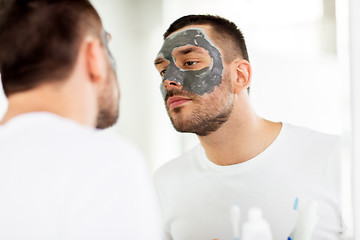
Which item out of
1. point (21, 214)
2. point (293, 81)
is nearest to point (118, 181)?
point (21, 214)

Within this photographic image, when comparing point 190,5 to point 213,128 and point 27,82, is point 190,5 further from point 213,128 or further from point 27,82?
point 27,82

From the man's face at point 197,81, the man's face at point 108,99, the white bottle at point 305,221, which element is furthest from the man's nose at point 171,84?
the white bottle at point 305,221

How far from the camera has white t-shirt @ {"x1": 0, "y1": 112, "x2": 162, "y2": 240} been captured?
645 millimetres

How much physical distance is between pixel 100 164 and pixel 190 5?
0.67 meters

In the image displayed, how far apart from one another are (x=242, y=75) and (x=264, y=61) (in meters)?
0.07

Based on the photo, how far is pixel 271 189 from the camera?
1065mm

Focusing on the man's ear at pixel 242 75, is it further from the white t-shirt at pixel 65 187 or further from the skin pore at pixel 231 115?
the white t-shirt at pixel 65 187

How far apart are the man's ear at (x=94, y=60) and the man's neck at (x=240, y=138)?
16.1 inches

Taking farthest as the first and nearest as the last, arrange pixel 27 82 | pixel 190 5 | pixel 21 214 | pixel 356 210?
pixel 190 5
pixel 356 210
pixel 27 82
pixel 21 214

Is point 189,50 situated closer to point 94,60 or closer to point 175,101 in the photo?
point 175,101

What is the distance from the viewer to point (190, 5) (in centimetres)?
117

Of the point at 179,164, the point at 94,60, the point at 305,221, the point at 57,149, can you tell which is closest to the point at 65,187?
the point at 57,149

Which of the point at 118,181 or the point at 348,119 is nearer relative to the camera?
the point at 118,181

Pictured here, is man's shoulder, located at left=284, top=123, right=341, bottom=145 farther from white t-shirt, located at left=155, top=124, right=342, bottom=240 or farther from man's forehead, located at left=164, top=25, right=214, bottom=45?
man's forehead, located at left=164, top=25, right=214, bottom=45
